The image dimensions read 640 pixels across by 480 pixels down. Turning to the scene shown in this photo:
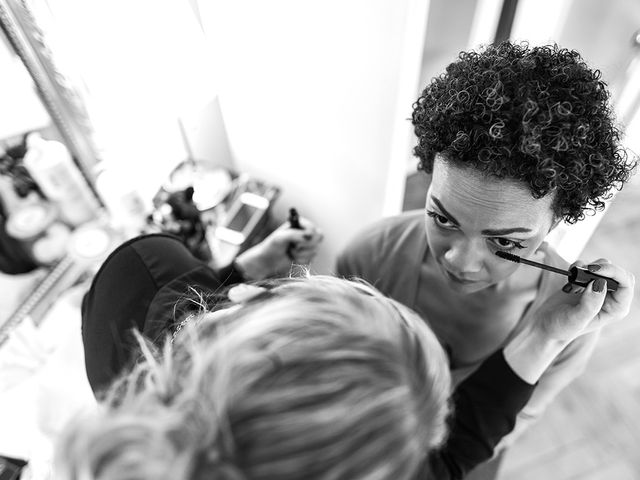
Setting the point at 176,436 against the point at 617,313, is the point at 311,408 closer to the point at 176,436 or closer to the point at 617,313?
the point at 176,436

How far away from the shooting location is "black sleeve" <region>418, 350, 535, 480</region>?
0.64m

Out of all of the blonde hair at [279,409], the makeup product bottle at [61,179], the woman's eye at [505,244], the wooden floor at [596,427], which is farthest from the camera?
the wooden floor at [596,427]

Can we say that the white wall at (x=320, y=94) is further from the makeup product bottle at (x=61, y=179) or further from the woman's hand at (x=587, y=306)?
the woman's hand at (x=587, y=306)

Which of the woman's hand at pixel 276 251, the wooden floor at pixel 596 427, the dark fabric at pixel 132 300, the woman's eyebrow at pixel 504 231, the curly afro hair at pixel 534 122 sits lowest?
the wooden floor at pixel 596 427

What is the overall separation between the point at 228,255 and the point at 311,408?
82cm

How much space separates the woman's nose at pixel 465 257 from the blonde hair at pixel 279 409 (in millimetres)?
275

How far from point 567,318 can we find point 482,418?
0.19 m

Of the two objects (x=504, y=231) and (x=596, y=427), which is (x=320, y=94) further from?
(x=596, y=427)

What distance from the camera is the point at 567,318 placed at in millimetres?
617

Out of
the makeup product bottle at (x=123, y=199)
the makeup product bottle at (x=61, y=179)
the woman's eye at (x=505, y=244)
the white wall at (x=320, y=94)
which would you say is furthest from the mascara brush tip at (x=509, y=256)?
the makeup product bottle at (x=61, y=179)

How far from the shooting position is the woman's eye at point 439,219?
0.66 m

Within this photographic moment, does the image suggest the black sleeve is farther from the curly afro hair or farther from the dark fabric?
the dark fabric

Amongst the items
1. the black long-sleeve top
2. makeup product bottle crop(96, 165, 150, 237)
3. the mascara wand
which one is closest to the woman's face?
the black long-sleeve top

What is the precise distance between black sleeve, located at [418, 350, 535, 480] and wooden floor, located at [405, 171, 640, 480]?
87 cm
